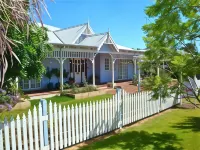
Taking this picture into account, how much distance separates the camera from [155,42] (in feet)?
22.0

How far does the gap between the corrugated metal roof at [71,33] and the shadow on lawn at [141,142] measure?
14.8 m

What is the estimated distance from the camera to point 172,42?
6117 millimetres

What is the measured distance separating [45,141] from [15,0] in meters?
3.69

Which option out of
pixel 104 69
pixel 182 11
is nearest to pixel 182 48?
pixel 182 11

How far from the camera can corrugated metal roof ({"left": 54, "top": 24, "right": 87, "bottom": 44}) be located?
21.2m

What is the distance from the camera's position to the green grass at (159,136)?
645 cm

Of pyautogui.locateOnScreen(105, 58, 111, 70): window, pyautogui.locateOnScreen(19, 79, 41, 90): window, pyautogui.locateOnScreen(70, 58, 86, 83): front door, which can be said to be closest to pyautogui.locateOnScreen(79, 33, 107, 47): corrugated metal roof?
pyautogui.locateOnScreen(70, 58, 86, 83): front door

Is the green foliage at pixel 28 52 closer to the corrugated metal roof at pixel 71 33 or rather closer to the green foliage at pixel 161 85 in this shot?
the green foliage at pixel 161 85

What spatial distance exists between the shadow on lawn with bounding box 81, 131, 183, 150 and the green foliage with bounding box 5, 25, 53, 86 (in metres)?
2.88

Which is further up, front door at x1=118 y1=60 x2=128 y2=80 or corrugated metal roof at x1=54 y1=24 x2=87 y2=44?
corrugated metal roof at x1=54 y1=24 x2=87 y2=44

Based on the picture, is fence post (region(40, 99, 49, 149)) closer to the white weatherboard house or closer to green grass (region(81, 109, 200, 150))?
green grass (region(81, 109, 200, 150))

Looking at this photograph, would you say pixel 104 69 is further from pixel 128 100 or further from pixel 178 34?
pixel 178 34

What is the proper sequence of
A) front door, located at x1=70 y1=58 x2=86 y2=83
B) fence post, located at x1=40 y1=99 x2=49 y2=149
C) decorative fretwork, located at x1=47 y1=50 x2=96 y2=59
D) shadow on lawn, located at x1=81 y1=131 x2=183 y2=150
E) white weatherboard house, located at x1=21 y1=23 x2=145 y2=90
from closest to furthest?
fence post, located at x1=40 y1=99 x2=49 y2=149
shadow on lawn, located at x1=81 y1=131 x2=183 y2=150
decorative fretwork, located at x1=47 y1=50 x2=96 y2=59
white weatherboard house, located at x1=21 y1=23 x2=145 y2=90
front door, located at x1=70 y1=58 x2=86 y2=83

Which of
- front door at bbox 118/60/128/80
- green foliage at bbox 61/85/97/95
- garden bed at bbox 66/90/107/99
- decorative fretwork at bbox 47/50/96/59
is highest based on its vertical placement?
decorative fretwork at bbox 47/50/96/59
